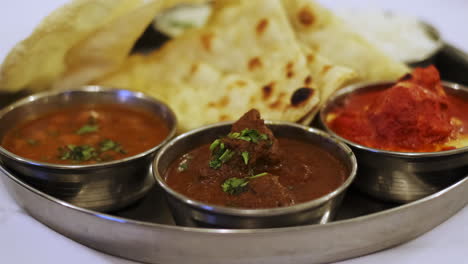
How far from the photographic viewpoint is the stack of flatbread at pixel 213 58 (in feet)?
10.9

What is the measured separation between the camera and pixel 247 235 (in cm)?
221

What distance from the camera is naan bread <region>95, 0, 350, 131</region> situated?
334 centimetres

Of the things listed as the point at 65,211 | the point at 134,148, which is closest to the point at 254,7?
the point at 134,148

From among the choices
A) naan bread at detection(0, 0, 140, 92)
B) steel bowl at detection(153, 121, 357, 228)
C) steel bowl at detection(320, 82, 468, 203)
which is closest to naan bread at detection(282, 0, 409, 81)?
steel bowl at detection(320, 82, 468, 203)

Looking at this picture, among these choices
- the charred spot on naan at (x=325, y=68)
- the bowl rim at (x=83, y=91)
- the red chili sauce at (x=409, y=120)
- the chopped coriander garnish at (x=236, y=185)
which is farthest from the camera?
the charred spot on naan at (x=325, y=68)

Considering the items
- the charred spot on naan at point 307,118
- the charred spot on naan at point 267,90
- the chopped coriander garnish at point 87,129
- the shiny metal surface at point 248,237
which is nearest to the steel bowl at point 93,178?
the shiny metal surface at point 248,237

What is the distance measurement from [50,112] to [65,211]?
1.12m

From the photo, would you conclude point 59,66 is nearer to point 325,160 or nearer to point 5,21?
point 5,21

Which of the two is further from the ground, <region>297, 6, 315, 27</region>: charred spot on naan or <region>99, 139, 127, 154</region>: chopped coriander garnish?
<region>297, 6, 315, 27</region>: charred spot on naan

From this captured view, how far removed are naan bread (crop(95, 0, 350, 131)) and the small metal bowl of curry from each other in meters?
0.45

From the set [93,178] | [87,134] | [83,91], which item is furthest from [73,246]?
[83,91]

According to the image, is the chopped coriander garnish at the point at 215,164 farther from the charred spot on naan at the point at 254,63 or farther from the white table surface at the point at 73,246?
the charred spot on naan at the point at 254,63

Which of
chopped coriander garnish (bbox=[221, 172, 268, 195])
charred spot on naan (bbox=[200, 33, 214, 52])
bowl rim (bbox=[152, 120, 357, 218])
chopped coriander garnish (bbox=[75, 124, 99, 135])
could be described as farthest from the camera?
charred spot on naan (bbox=[200, 33, 214, 52])

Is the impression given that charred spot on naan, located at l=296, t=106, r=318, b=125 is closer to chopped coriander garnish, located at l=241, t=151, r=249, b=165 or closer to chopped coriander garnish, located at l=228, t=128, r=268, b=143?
chopped coriander garnish, located at l=228, t=128, r=268, b=143
